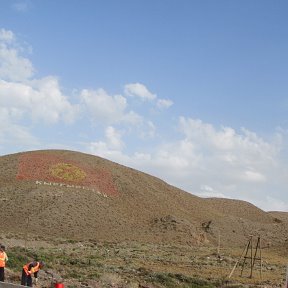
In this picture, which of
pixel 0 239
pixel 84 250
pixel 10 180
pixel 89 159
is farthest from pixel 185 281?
pixel 89 159

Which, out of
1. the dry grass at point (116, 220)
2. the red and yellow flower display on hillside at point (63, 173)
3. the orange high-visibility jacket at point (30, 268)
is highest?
the red and yellow flower display on hillside at point (63, 173)

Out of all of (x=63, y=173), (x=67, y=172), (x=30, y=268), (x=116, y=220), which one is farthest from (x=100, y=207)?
(x=30, y=268)

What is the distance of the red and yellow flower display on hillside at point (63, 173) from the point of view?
8044 cm

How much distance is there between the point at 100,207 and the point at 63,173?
35.1ft

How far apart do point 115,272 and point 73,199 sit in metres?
43.5

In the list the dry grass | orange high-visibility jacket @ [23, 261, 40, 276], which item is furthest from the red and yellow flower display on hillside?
orange high-visibility jacket @ [23, 261, 40, 276]

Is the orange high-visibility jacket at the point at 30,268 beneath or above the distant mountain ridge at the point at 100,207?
beneath

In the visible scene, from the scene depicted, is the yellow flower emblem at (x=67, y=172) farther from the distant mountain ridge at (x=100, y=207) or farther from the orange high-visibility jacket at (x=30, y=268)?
the orange high-visibility jacket at (x=30, y=268)

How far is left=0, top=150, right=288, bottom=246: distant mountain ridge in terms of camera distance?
67.2 m

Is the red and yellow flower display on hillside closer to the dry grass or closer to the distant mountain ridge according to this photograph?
the distant mountain ridge

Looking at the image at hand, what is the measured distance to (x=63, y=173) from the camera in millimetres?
82562

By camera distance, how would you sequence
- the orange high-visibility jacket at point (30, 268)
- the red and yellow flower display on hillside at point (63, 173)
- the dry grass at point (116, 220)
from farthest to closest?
the red and yellow flower display on hillside at point (63, 173)
the dry grass at point (116, 220)
the orange high-visibility jacket at point (30, 268)

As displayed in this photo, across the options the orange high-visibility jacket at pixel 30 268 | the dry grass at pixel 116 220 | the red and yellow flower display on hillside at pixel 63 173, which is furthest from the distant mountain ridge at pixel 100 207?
the orange high-visibility jacket at pixel 30 268

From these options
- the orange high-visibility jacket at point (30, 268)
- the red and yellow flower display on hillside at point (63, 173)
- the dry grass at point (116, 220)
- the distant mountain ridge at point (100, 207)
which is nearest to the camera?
the orange high-visibility jacket at point (30, 268)
